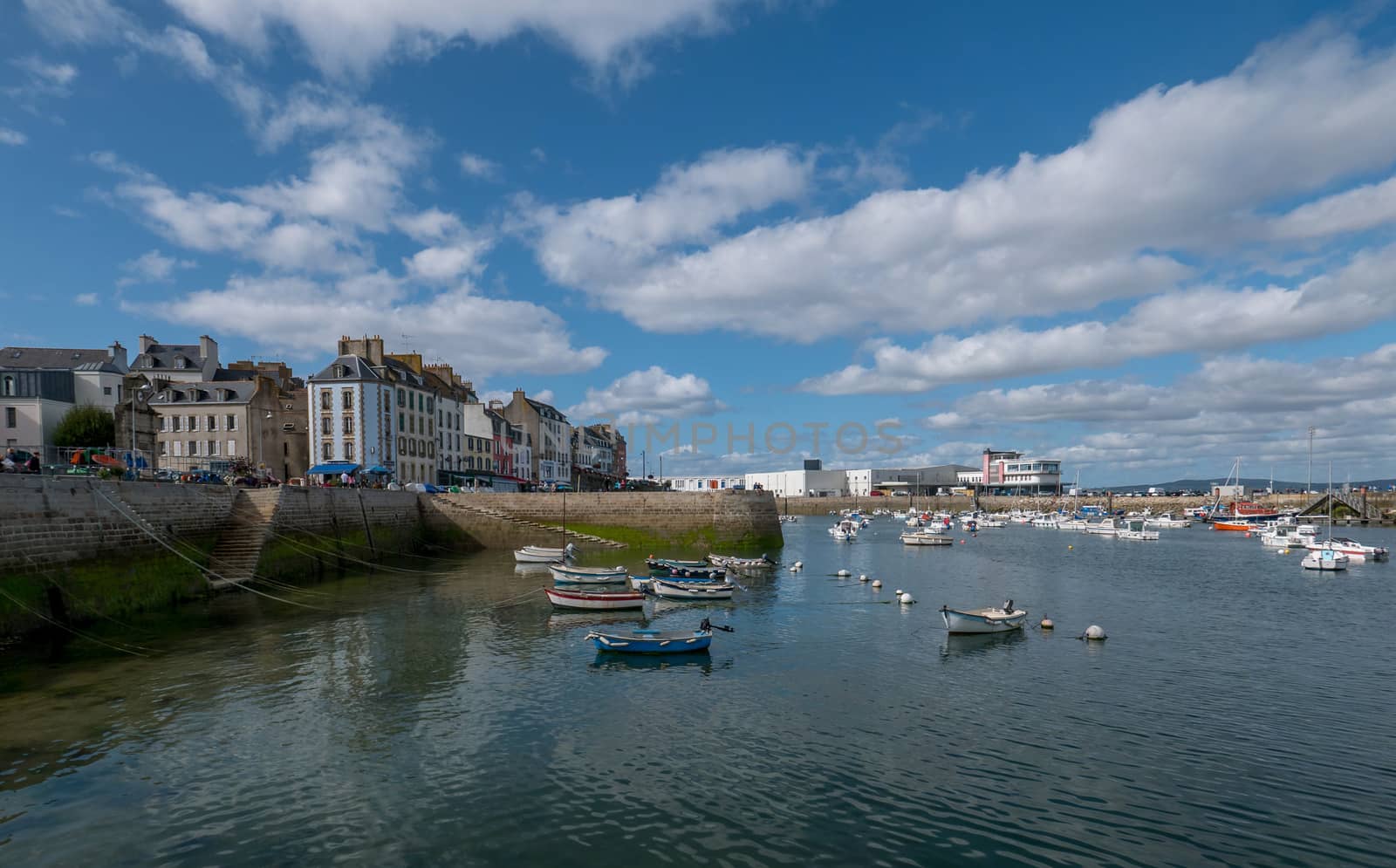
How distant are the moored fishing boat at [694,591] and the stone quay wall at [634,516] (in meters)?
24.8

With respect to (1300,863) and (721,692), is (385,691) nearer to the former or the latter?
(721,692)

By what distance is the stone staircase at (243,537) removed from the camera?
131 feet

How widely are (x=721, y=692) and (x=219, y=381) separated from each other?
6771 cm

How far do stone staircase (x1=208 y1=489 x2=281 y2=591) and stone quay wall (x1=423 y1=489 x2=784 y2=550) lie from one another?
22683 mm

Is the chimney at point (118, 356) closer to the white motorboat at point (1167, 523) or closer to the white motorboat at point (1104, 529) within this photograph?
Answer: the white motorboat at point (1104, 529)

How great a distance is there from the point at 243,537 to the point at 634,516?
32.4 m

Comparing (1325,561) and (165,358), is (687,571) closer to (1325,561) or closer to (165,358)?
(1325,561)

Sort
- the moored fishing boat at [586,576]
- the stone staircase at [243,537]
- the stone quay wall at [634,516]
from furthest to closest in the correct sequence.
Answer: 1. the stone quay wall at [634,516]
2. the moored fishing boat at [586,576]
3. the stone staircase at [243,537]

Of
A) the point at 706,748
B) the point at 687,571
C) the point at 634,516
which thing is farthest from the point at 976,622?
the point at 634,516

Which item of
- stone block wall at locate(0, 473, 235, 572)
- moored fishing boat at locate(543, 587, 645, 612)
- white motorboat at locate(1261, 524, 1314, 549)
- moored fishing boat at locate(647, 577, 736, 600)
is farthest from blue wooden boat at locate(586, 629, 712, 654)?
white motorboat at locate(1261, 524, 1314, 549)

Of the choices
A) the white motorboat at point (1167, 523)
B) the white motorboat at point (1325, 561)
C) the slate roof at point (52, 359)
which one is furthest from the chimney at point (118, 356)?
the white motorboat at point (1167, 523)

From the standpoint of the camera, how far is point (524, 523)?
66562 millimetres

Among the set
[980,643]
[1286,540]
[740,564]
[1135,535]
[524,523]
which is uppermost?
[524,523]

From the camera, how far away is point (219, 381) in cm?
7044
